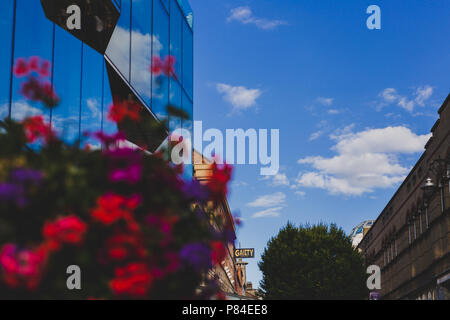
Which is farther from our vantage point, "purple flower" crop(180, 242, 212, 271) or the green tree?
the green tree

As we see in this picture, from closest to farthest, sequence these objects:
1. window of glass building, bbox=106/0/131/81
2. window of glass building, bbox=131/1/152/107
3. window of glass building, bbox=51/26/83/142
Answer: window of glass building, bbox=51/26/83/142 < window of glass building, bbox=106/0/131/81 < window of glass building, bbox=131/1/152/107

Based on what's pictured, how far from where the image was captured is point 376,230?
182 feet

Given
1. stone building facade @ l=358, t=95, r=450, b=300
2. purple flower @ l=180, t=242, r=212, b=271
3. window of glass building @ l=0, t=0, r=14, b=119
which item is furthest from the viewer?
stone building facade @ l=358, t=95, r=450, b=300

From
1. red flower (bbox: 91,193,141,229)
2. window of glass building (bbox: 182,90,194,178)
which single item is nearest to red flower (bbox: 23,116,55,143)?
red flower (bbox: 91,193,141,229)

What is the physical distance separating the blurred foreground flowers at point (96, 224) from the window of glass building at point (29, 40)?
7.21 metres

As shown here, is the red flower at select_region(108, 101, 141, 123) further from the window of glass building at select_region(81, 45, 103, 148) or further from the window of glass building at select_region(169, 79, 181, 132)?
the window of glass building at select_region(169, 79, 181, 132)

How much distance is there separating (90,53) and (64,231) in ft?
42.6

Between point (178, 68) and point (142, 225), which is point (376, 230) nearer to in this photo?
point (178, 68)

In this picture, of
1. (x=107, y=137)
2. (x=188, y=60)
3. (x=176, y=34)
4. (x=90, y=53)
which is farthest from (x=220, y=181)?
(x=188, y=60)

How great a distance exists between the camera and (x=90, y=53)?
15641 millimetres

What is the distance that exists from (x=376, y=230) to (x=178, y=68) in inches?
1441

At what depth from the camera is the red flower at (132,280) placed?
11.6 feet

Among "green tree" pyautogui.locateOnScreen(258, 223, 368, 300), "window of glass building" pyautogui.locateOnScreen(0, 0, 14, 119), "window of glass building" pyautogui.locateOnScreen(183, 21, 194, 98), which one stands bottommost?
"green tree" pyautogui.locateOnScreen(258, 223, 368, 300)

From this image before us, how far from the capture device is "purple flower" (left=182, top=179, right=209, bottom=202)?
432 cm
